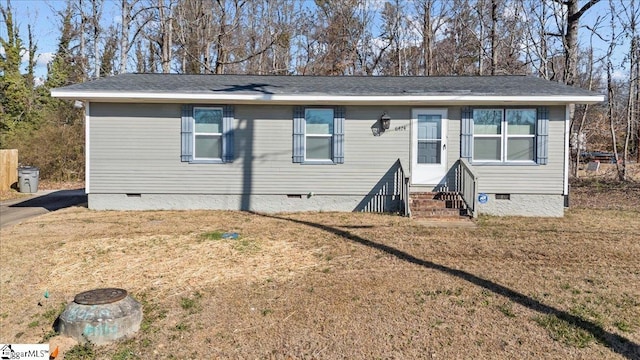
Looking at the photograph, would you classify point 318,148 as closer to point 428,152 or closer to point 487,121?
point 428,152

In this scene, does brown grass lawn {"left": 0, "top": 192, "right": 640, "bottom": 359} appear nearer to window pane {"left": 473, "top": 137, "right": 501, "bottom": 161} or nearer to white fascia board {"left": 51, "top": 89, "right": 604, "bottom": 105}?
window pane {"left": 473, "top": 137, "right": 501, "bottom": 161}

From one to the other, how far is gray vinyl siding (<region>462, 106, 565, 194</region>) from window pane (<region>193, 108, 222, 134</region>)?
19.2 ft

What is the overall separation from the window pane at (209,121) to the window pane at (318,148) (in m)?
2.08

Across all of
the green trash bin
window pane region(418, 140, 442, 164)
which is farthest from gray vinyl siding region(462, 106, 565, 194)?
the green trash bin

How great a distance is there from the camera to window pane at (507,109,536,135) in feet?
33.4

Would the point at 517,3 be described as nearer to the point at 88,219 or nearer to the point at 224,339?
the point at 88,219

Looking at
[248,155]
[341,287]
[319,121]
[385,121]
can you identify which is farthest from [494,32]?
[341,287]

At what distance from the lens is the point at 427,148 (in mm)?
10438

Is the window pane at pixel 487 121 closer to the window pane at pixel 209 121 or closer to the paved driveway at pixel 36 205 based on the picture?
the window pane at pixel 209 121

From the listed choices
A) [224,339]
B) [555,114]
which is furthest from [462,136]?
[224,339]

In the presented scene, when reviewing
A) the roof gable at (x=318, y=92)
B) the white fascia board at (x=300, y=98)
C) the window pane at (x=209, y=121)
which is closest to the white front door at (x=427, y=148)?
the white fascia board at (x=300, y=98)

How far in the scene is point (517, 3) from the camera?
20.7 m

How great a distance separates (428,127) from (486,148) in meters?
1.38

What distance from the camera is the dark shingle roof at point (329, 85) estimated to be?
391 inches
